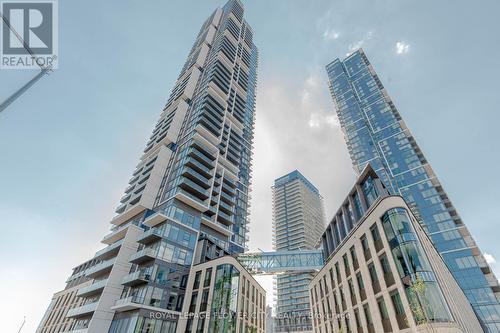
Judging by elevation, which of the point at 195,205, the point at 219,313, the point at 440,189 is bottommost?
the point at 219,313

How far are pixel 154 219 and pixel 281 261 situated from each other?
111 ft

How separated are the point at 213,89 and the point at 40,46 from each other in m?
57.4

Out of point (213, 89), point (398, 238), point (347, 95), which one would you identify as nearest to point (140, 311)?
point (398, 238)

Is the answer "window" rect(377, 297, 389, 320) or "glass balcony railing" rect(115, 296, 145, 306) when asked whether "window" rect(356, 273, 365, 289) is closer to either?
"window" rect(377, 297, 389, 320)

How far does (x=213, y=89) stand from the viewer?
76.5 m

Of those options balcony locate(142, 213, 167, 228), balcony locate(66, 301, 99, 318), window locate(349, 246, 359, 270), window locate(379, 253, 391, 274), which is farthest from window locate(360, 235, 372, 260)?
balcony locate(66, 301, 99, 318)

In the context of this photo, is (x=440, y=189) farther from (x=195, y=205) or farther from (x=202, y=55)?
(x=202, y=55)

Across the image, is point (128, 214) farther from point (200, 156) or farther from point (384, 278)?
point (384, 278)

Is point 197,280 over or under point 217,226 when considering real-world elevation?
under

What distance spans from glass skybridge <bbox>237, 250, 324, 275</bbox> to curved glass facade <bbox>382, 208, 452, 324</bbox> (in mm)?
39360

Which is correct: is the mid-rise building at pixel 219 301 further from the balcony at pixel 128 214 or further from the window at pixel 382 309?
the window at pixel 382 309

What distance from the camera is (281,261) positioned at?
205ft

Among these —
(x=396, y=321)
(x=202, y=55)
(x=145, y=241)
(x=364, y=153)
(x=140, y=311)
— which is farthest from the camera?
(x=364, y=153)

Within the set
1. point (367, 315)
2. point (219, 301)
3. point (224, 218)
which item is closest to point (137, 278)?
point (219, 301)
